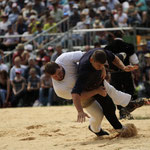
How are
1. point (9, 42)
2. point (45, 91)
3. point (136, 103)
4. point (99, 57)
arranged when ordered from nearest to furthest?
1. point (99, 57)
2. point (136, 103)
3. point (45, 91)
4. point (9, 42)

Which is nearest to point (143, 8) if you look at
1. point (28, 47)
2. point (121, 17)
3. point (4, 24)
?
point (121, 17)

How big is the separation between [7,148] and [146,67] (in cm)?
722

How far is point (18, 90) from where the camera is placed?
14.1 m

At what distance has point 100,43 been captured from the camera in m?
13.7

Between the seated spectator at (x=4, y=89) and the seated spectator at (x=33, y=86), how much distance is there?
25.2 inches

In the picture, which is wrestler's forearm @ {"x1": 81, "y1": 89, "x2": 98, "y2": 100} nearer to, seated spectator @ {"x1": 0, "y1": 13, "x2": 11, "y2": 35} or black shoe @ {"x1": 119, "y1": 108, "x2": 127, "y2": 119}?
black shoe @ {"x1": 119, "y1": 108, "x2": 127, "y2": 119}

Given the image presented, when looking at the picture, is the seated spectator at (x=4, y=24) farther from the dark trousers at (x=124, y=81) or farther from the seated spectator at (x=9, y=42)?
the dark trousers at (x=124, y=81)

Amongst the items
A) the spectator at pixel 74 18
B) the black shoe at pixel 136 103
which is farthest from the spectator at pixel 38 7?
the black shoe at pixel 136 103

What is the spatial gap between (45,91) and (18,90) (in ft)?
3.39

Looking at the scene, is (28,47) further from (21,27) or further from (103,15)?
(103,15)

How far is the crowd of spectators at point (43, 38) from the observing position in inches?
545

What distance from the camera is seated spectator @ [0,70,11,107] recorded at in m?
14.1

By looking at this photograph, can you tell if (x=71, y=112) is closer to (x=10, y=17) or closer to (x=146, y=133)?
(x=146, y=133)

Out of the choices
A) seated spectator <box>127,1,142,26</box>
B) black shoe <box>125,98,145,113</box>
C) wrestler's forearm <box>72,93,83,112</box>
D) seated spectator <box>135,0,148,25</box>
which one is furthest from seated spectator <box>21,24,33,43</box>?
wrestler's forearm <box>72,93,83,112</box>
